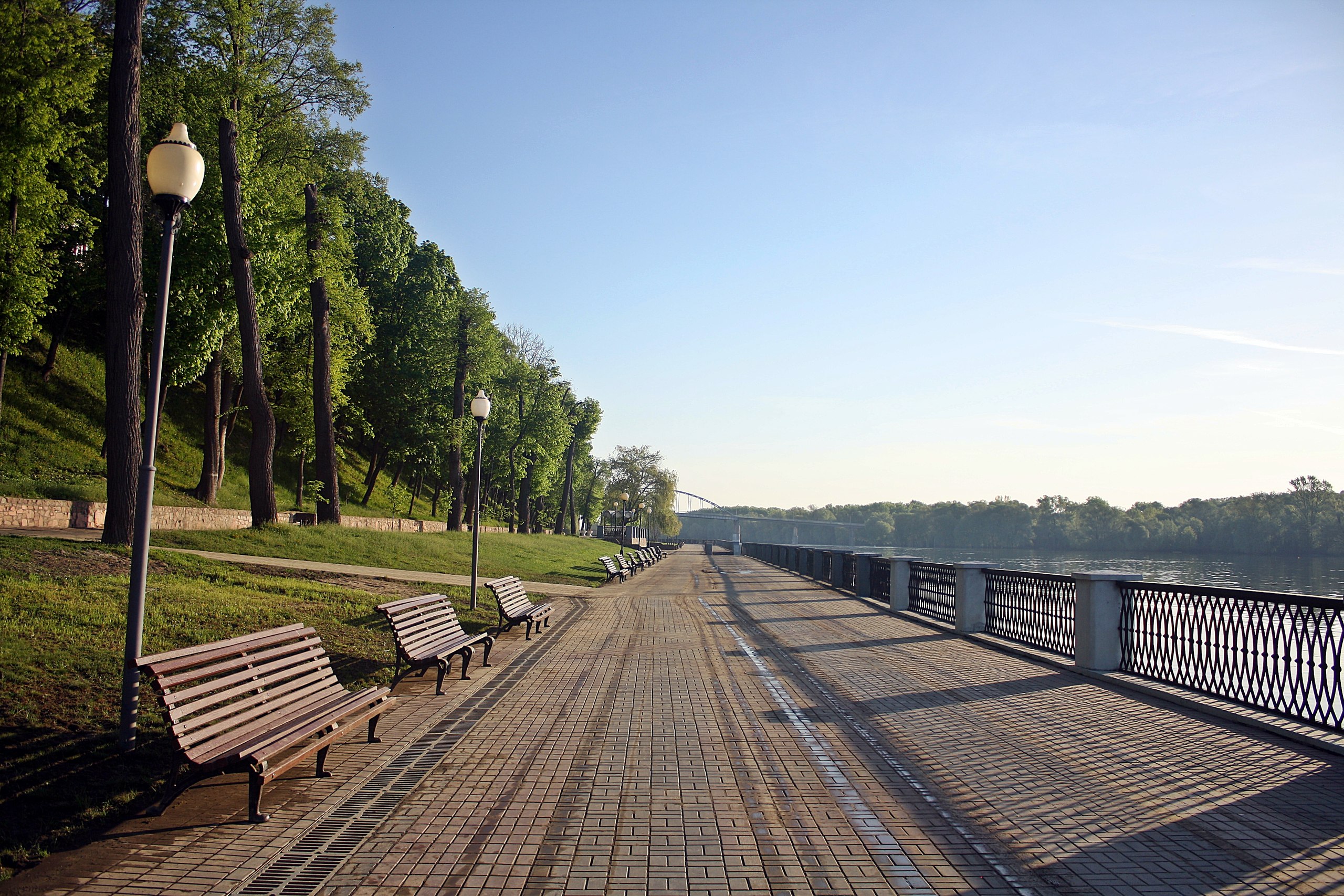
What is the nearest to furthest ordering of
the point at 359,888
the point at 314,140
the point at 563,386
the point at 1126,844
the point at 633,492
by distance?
the point at 359,888, the point at 1126,844, the point at 314,140, the point at 563,386, the point at 633,492

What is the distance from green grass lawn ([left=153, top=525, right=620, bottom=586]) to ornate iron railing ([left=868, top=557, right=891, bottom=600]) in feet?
32.1

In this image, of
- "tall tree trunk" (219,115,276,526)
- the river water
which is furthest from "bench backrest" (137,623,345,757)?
"tall tree trunk" (219,115,276,526)

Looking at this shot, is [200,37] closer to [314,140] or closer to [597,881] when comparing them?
[314,140]

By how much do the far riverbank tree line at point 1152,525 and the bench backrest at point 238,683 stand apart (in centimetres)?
6684

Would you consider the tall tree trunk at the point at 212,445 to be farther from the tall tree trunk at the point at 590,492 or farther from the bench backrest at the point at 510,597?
the tall tree trunk at the point at 590,492

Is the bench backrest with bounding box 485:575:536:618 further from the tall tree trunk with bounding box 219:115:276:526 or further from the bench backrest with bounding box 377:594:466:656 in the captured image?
the tall tree trunk with bounding box 219:115:276:526

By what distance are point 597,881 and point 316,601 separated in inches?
391

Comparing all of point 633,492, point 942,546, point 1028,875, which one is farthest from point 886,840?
point 942,546

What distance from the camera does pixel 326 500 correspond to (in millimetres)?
25375

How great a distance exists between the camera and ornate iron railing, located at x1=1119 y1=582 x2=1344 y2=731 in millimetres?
6871

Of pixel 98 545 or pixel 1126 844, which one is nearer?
pixel 1126 844

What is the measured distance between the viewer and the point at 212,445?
26859mm

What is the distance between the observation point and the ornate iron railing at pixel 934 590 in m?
14.9

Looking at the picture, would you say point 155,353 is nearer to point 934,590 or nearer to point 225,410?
point 934,590
